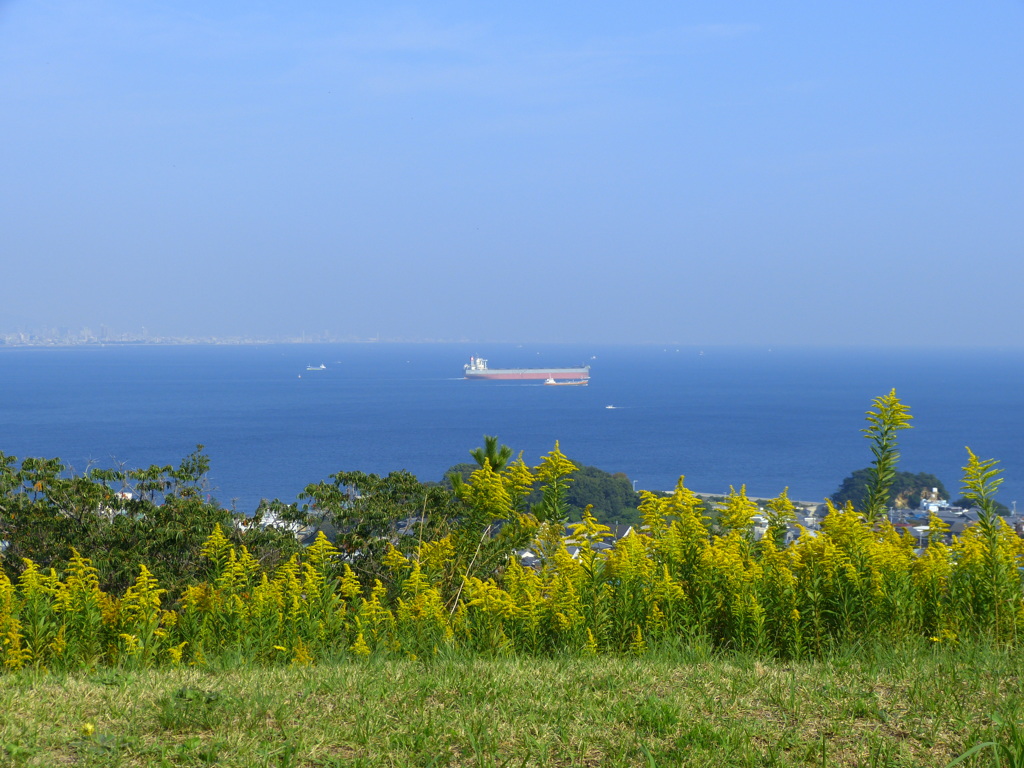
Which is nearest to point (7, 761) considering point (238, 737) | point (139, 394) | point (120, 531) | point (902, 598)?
point (238, 737)

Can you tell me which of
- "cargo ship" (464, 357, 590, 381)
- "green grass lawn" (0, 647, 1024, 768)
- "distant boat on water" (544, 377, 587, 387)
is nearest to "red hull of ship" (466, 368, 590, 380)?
"cargo ship" (464, 357, 590, 381)

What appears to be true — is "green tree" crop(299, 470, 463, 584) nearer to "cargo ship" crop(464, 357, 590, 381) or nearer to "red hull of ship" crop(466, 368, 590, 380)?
"cargo ship" crop(464, 357, 590, 381)

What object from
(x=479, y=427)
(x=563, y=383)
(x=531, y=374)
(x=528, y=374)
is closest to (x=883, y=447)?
(x=479, y=427)

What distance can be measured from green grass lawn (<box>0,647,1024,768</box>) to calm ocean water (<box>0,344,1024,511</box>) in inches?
1749

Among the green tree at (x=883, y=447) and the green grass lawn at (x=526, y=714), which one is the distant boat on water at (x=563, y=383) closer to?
the green tree at (x=883, y=447)

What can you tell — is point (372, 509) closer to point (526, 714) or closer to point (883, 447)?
point (883, 447)

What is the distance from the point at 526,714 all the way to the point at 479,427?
291 feet

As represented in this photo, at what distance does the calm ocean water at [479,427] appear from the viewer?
211ft

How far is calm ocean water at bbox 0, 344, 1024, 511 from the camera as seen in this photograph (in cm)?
6444

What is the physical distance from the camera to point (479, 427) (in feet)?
301

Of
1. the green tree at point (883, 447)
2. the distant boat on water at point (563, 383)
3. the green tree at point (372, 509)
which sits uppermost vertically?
the green tree at point (883, 447)

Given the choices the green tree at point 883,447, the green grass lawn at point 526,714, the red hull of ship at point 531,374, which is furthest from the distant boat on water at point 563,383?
the green grass lawn at point 526,714

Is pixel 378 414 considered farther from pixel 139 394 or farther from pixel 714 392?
pixel 714 392

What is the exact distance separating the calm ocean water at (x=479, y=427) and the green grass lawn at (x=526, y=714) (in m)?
44.4
